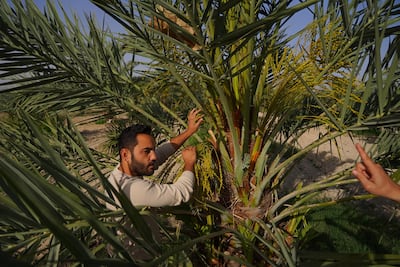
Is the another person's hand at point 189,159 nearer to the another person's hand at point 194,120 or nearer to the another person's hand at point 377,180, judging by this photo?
the another person's hand at point 194,120

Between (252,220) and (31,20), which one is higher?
(31,20)

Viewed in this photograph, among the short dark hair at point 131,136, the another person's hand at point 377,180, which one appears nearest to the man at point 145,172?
the short dark hair at point 131,136

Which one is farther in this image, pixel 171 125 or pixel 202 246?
pixel 171 125

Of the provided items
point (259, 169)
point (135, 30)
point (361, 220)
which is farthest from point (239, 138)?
point (361, 220)

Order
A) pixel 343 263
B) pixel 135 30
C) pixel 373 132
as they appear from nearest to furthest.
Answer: pixel 343 263, pixel 135 30, pixel 373 132

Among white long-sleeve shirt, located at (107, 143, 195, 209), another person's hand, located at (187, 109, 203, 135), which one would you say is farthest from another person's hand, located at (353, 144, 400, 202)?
another person's hand, located at (187, 109, 203, 135)

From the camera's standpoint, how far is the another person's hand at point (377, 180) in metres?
0.56

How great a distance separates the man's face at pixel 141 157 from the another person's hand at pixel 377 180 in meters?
0.58

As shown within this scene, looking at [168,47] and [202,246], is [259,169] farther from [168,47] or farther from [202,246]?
[168,47]

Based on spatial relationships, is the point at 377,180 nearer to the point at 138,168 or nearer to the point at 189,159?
the point at 189,159

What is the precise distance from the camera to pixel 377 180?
567 mm

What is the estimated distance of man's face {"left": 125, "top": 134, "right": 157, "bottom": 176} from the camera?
890mm

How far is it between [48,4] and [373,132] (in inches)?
229

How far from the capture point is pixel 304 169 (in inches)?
151
